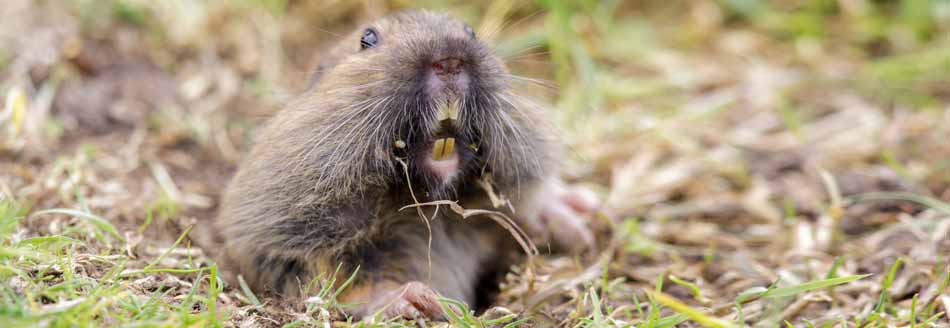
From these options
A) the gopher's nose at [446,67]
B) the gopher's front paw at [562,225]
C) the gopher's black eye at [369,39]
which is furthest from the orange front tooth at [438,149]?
the gopher's front paw at [562,225]

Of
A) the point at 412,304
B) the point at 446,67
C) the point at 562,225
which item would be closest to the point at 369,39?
the point at 446,67

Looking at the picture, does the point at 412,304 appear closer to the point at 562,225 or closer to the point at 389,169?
the point at 389,169

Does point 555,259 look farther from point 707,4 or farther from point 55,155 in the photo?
point 707,4

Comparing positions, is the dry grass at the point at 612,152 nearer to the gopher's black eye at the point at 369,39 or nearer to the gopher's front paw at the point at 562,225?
the gopher's front paw at the point at 562,225

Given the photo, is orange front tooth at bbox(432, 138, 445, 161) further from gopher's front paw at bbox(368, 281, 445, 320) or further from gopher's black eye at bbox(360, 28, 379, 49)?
gopher's black eye at bbox(360, 28, 379, 49)

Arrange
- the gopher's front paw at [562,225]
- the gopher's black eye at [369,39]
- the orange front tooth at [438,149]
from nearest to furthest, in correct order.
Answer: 1. the orange front tooth at [438,149]
2. the gopher's black eye at [369,39]
3. the gopher's front paw at [562,225]

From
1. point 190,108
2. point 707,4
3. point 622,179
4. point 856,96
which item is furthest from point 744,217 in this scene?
point 190,108
